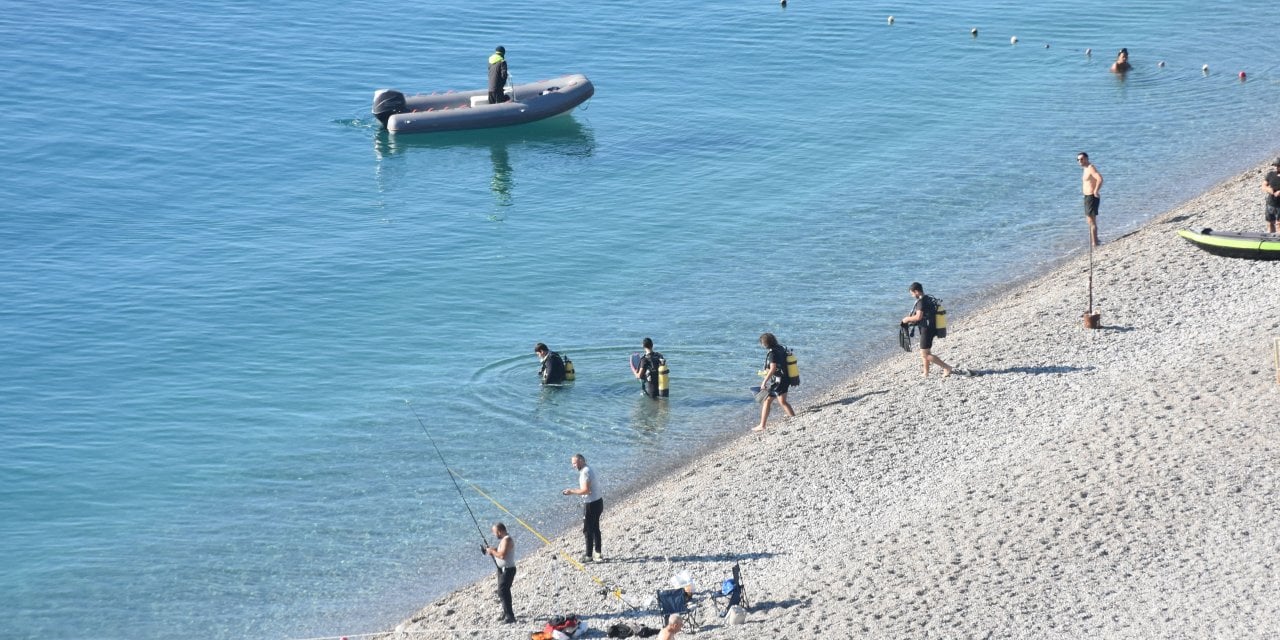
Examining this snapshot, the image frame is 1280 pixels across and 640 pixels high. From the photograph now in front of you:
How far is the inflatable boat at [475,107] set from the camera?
117ft

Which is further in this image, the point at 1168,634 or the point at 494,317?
the point at 494,317

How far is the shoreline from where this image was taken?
1431 centimetres

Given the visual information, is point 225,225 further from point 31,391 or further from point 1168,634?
point 1168,634

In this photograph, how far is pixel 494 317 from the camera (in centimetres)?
2570

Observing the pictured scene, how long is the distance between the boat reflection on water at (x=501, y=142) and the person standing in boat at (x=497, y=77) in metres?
0.74

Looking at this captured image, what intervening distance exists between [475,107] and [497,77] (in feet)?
2.85

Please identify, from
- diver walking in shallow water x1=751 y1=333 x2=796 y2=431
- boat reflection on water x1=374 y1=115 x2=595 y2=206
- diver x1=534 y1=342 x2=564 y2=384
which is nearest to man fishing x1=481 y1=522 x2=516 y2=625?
diver walking in shallow water x1=751 y1=333 x2=796 y2=431

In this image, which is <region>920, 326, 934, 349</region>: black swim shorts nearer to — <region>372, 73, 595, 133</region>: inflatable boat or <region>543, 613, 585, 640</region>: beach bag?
<region>543, 613, 585, 640</region>: beach bag

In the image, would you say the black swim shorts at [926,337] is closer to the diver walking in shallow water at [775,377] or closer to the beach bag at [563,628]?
the diver walking in shallow water at [775,377]

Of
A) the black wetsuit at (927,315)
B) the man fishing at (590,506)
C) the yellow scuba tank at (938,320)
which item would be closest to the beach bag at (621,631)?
the man fishing at (590,506)

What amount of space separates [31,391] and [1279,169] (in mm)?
18659

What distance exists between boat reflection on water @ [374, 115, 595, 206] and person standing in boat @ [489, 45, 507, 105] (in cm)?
74

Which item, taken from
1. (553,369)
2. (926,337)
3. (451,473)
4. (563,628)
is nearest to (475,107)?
(553,369)

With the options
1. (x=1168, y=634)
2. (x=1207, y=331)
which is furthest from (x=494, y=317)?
(x=1168, y=634)
